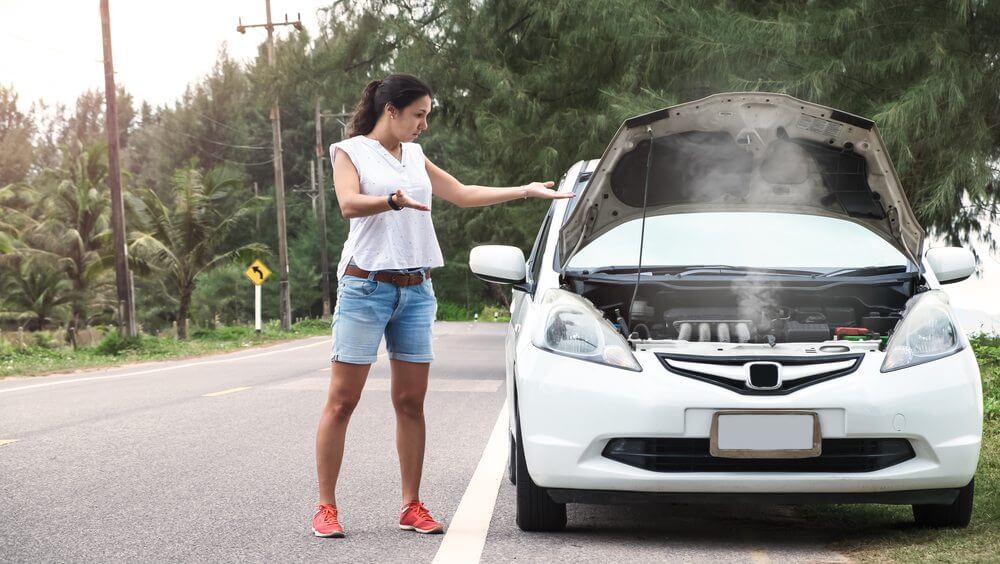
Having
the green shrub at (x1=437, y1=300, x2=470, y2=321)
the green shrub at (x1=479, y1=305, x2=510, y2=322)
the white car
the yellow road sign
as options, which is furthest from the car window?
the green shrub at (x1=437, y1=300, x2=470, y2=321)

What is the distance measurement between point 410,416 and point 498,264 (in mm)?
847

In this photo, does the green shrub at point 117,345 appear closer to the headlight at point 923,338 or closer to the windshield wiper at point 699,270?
the windshield wiper at point 699,270

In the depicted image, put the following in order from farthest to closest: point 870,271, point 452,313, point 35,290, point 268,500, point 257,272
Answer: point 452,313
point 35,290
point 257,272
point 268,500
point 870,271

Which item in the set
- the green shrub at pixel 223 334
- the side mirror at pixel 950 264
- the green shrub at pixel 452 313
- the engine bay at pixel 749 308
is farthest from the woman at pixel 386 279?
the green shrub at pixel 452 313

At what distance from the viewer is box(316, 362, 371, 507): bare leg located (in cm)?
471

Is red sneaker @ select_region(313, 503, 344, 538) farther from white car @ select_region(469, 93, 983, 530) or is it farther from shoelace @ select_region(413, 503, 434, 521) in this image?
white car @ select_region(469, 93, 983, 530)

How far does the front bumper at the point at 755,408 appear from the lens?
4.32 meters

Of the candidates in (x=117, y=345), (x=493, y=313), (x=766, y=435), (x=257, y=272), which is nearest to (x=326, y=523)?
(x=766, y=435)

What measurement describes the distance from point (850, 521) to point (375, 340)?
2.19m

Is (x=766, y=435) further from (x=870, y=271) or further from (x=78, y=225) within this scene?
(x=78, y=225)

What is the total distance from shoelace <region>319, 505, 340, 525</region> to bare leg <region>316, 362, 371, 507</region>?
0.10ft

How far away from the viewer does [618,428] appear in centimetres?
436

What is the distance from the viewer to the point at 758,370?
14.3ft

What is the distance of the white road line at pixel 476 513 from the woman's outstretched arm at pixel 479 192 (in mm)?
1341
